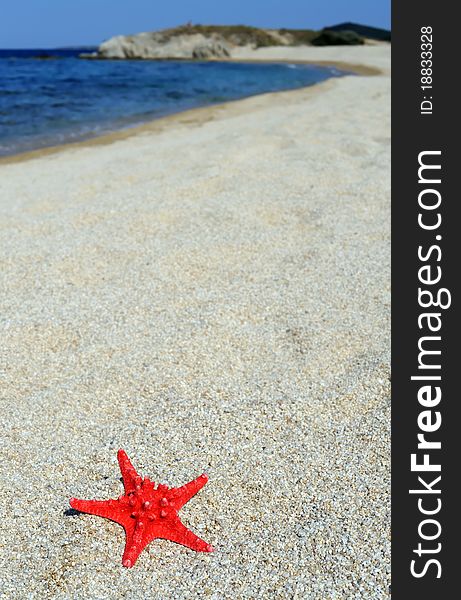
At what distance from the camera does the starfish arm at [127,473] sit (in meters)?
2.60

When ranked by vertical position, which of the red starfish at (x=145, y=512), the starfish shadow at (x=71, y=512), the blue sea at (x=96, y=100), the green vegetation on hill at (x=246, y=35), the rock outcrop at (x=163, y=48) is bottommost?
the starfish shadow at (x=71, y=512)

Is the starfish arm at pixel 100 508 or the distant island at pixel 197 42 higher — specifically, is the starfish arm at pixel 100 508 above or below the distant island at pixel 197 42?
below

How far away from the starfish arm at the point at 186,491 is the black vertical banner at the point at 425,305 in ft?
2.97

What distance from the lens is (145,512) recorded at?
2490mm

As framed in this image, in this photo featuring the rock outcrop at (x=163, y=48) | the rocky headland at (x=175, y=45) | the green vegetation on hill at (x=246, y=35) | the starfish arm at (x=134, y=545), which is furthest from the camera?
the green vegetation on hill at (x=246, y=35)

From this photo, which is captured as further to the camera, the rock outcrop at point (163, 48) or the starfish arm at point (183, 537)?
the rock outcrop at point (163, 48)

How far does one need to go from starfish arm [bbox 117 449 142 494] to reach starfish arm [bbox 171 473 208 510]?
0.18m

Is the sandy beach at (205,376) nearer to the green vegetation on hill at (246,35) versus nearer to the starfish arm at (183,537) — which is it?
the starfish arm at (183,537)

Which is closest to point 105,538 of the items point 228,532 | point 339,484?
point 228,532

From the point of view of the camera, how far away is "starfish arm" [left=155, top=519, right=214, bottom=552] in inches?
96.4

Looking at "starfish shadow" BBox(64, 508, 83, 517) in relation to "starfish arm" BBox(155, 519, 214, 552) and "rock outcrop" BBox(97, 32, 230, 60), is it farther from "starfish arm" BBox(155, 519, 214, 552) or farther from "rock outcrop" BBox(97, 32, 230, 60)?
"rock outcrop" BBox(97, 32, 230, 60)

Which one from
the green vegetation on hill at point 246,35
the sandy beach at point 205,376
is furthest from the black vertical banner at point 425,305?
the green vegetation on hill at point 246,35

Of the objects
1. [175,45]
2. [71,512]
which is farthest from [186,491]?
[175,45]

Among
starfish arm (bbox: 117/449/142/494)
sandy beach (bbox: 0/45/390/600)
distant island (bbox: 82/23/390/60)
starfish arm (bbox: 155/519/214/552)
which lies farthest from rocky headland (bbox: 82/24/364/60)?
starfish arm (bbox: 155/519/214/552)
